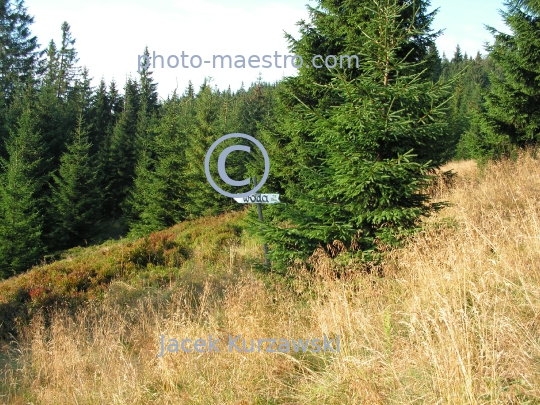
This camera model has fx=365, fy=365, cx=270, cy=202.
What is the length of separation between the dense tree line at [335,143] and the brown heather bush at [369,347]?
24.2 inches

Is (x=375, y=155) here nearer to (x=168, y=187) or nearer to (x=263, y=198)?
(x=263, y=198)

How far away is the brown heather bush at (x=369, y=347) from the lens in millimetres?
2023

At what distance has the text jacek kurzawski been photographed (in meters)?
2.99

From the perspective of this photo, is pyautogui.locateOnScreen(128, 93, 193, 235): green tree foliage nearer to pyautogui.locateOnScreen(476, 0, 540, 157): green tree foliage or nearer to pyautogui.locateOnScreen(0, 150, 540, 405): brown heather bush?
pyautogui.locateOnScreen(476, 0, 540, 157): green tree foliage

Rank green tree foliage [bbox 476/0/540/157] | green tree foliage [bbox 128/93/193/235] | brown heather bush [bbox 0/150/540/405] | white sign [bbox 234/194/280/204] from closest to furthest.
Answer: brown heather bush [bbox 0/150/540/405] → white sign [bbox 234/194/280/204] → green tree foliage [bbox 476/0/540/157] → green tree foliage [bbox 128/93/193/235]

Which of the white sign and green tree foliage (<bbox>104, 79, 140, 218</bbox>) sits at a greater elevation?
green tree foliage (<bbox>104, 79, 140, 218</bbox>)

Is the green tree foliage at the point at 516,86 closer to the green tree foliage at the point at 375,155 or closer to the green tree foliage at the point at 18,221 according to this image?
the green tree foliage at the point at 375,155

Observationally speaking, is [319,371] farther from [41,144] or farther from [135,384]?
[41,144]

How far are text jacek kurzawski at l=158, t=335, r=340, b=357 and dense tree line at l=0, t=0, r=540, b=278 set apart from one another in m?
1.71

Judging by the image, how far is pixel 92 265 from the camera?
34.0ft

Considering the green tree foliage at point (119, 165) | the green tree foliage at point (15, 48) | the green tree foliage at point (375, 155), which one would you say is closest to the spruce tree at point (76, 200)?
the green tree foliage at point (119, 165)

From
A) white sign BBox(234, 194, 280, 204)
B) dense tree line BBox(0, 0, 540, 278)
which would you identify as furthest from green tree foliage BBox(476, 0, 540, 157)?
white sign BBox(234, 194, 280, 204)

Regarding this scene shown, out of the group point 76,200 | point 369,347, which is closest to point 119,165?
point 76,200

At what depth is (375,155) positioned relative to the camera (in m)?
4.68
